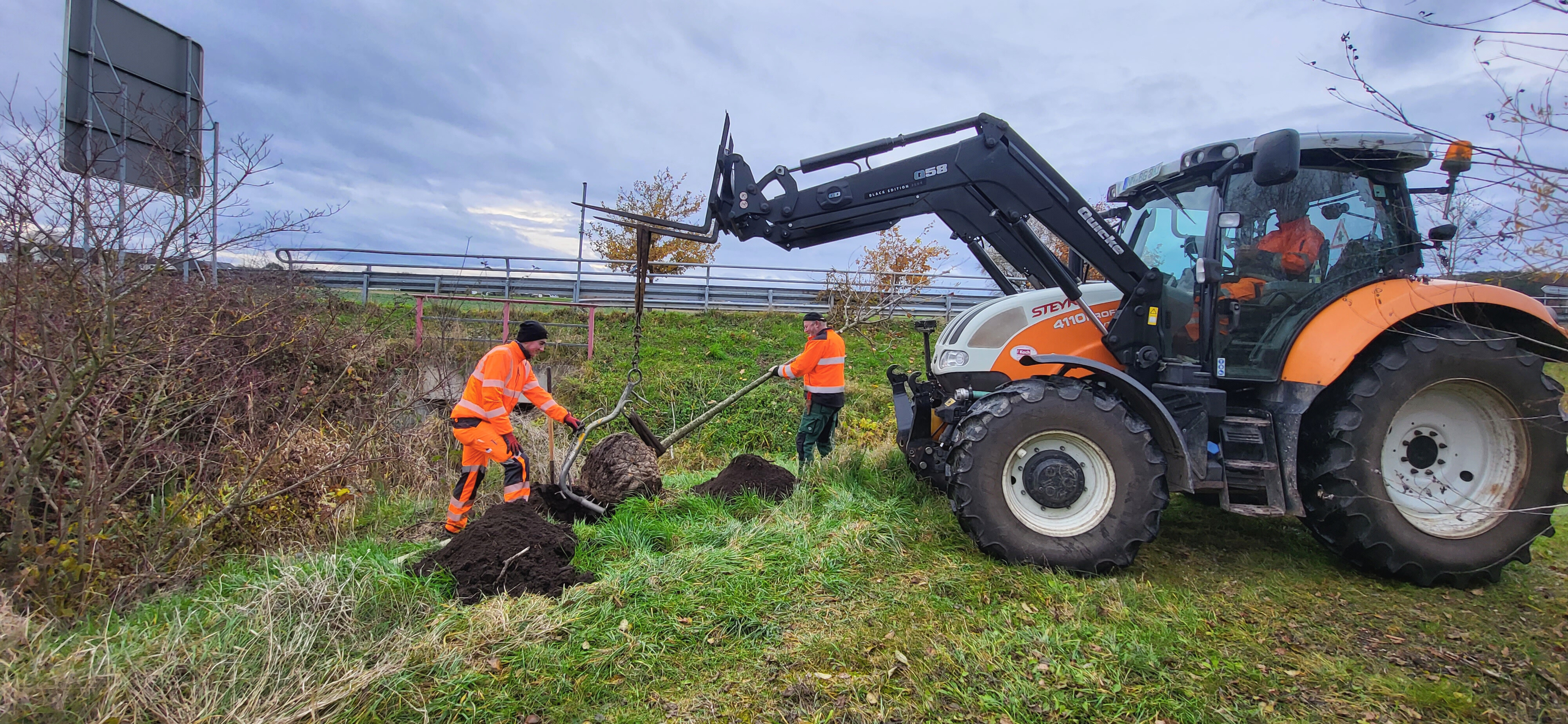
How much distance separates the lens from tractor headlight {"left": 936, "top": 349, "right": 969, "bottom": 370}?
4.76m

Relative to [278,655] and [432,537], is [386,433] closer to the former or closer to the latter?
[432,537]

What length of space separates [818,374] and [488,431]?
311cm

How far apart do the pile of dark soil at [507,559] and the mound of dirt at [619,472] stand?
1.54m

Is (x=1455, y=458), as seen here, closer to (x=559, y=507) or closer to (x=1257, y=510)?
(x=1257, y=510)

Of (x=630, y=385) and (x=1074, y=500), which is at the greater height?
(x=630, y=385)

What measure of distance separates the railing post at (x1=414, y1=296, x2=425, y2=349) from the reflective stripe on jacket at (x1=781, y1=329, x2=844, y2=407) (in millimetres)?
6653

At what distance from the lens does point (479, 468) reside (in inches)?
212

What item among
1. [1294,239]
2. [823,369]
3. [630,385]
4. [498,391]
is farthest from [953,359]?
[498,391]

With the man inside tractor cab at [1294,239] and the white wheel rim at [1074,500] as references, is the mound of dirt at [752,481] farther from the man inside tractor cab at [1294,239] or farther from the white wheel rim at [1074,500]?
the man inside tractor cab at [1294,239]

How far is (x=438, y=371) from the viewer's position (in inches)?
384

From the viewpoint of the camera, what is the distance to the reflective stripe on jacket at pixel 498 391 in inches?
211

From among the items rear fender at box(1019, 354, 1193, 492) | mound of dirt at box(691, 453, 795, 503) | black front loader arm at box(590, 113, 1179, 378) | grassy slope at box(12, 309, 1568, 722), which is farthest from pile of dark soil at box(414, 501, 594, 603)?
rear fender at box(1019, 354, 1193, 492)

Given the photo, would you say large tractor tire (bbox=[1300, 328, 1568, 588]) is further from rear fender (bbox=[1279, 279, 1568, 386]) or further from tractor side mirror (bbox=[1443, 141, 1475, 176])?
tractor side mirror (bbox=[1443, 141, 1475, 176])

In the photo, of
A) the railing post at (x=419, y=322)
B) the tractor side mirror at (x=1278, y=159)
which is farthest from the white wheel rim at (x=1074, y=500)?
the railing post at (x=419, y=322)
